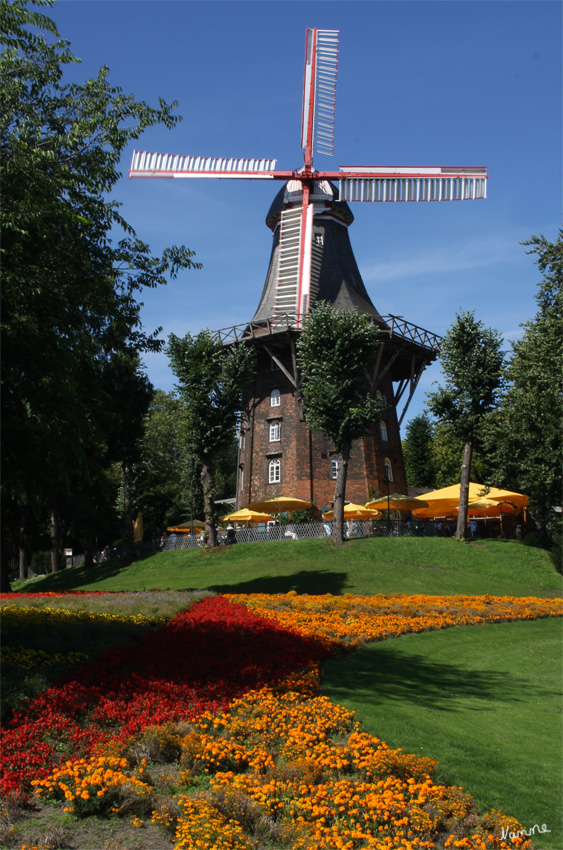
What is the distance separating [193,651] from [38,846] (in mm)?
6609

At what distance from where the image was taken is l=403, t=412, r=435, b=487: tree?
69625 millimetres

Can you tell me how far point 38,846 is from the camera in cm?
618

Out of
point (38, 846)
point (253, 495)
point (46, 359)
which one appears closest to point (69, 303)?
point (46, 359)

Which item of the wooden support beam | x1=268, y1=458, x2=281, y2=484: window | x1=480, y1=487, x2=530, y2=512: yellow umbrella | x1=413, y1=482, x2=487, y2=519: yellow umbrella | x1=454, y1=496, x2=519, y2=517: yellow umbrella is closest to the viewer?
x1=480, y1=487, x2=530, y2=512: yellow umbrella

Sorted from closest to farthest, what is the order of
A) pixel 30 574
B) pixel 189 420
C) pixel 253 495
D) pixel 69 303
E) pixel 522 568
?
pixel 69 303, pixel 522 568, pixel 189 420, pixel 253 495, pixel 30 574

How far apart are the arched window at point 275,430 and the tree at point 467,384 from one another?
35.6ft

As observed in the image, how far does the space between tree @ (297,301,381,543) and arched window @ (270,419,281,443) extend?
8846mm

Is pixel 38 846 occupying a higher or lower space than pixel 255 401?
lower

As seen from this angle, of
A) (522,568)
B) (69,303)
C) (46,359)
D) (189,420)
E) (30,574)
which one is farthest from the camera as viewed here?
(30,574)

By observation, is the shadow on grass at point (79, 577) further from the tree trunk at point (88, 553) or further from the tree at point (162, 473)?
the tree at point (162, 473)

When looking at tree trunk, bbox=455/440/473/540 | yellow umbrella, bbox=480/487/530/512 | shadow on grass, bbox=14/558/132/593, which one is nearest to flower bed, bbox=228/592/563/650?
tree trunk, bbox=455/440/473/540

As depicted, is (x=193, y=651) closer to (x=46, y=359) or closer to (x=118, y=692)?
(x=118, y=692)

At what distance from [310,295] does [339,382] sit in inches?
371

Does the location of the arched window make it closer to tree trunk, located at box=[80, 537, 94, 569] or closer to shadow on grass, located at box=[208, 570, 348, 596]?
tree trunk, located at box=[80, 537, 94, 569]
